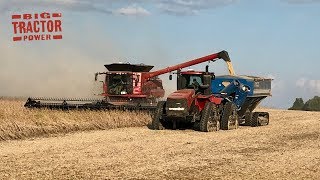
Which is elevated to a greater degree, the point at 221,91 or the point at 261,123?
the point at 221,91

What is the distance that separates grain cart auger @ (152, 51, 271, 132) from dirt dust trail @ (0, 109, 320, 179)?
0.62 metres

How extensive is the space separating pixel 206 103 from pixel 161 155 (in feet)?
18.3

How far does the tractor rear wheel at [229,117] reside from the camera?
17.5 meters

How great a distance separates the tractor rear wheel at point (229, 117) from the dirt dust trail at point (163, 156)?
111 cm

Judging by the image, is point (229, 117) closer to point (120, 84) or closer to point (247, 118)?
point (247, 118)

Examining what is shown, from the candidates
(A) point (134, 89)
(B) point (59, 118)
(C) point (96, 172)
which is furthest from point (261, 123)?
(C) point (96, 172)

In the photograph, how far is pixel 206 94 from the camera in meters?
17.1

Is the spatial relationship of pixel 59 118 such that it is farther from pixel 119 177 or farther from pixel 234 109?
pixel 119 177

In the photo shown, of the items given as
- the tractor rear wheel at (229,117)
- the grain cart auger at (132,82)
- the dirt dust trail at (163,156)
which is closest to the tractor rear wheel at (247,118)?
the tractor rear wheel at (229,117)

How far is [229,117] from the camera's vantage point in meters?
17.6

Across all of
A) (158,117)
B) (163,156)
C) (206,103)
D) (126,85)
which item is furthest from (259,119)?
(163,156)

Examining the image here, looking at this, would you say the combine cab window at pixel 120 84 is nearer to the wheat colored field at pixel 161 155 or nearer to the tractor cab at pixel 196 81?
the tractor cab at pixel 196 81

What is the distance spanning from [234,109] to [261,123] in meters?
2.43

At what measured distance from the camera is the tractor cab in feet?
55.8
